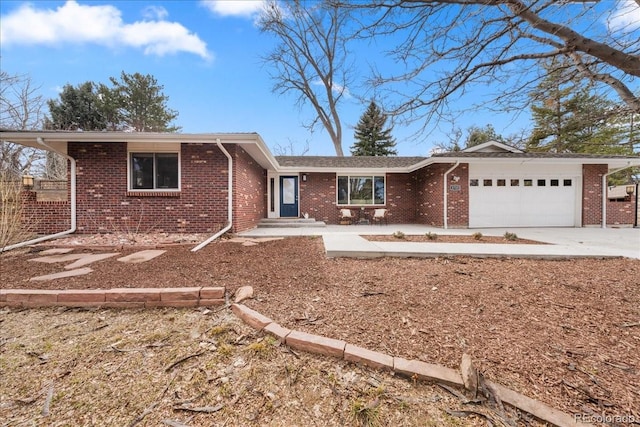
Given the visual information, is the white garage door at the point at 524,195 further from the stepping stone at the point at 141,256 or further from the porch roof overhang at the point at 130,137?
the stepping stone at the point at 141,256

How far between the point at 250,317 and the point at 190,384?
0.72 meters

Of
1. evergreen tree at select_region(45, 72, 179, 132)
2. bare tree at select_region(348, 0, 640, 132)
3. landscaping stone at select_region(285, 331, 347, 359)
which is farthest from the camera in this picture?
evergreen tree at select_region(45, 72, 179, 132)

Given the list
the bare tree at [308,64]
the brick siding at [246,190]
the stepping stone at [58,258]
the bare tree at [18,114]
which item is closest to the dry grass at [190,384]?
the stepping stone at [58,258]

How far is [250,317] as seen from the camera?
2303 mm

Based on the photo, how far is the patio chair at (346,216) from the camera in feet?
37.9

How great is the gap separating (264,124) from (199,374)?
20.4 m

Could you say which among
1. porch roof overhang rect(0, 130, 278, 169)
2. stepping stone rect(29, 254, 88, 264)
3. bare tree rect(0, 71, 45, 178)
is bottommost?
stepping stone rect(29, 254, 88, 264)

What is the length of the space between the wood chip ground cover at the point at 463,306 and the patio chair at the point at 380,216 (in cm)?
695

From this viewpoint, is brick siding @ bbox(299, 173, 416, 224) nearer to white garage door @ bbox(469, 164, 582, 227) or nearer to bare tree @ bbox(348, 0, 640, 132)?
white garage door @ bbox(469, 164, 582, 227)

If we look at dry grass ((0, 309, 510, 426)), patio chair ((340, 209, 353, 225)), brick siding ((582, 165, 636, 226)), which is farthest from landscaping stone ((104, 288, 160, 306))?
brick siding ((582, 165, 636, 226))

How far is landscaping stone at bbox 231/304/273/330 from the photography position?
86.9 inches

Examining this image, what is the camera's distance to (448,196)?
9.77m

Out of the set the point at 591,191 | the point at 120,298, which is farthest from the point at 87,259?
the point at 591,191

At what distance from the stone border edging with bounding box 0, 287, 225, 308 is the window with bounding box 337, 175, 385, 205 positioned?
963cm
